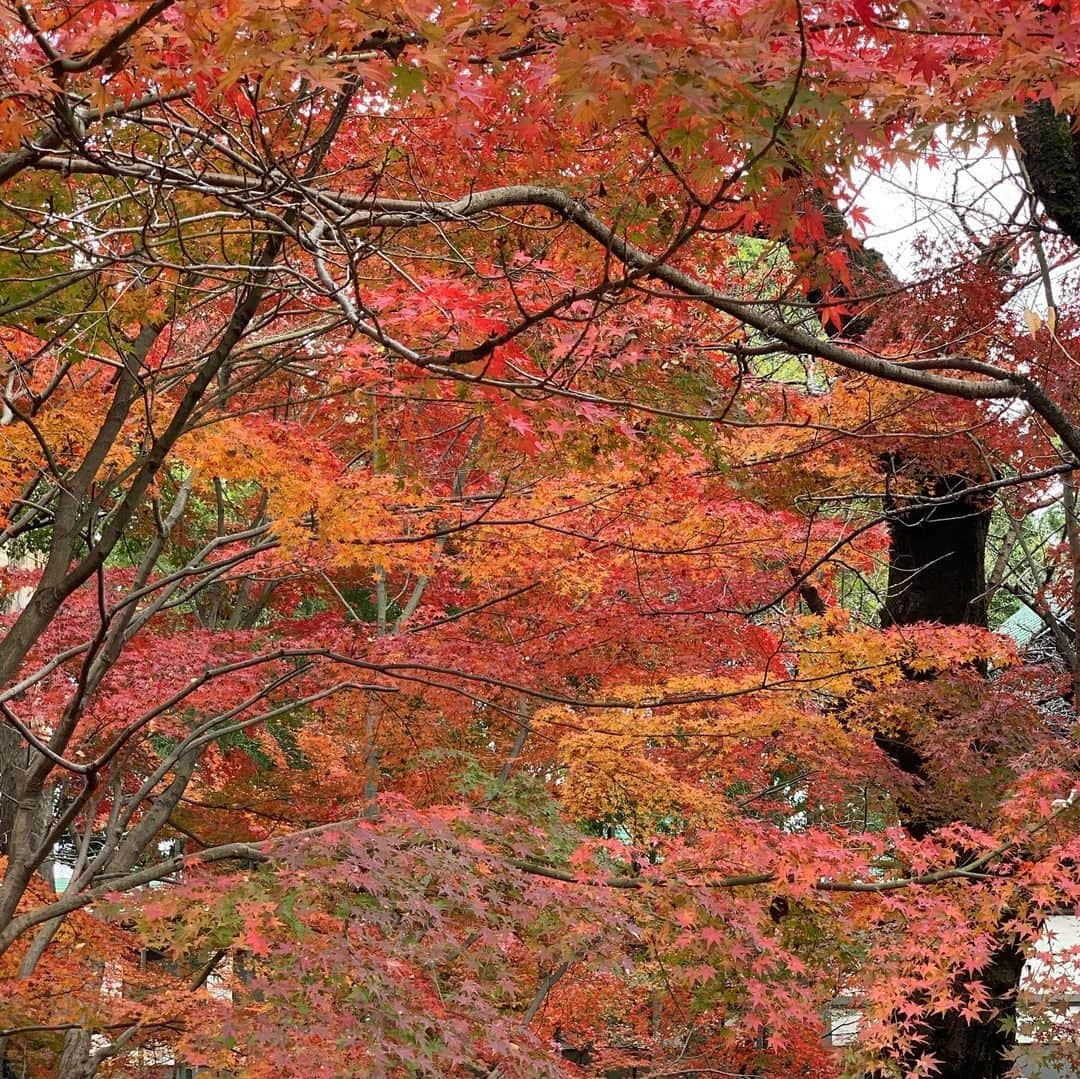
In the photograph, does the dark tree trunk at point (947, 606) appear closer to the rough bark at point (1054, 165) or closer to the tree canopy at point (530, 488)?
the tree canopy at point (530, 488)

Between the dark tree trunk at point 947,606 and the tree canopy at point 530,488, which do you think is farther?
the dark tree trunk at point 947,606

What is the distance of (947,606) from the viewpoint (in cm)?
883

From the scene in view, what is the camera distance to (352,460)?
734cm

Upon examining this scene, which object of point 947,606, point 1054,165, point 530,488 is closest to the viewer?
point 530,488

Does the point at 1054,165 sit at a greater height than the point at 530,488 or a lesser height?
greater

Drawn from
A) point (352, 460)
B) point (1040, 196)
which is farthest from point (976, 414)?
point (352, 460)

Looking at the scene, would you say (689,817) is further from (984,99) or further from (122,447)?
(984,99)

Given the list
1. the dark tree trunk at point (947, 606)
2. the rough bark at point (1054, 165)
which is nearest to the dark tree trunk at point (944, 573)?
the dark tree trunk at point (947, 606)

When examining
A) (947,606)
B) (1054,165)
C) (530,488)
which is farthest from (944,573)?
(530,488)

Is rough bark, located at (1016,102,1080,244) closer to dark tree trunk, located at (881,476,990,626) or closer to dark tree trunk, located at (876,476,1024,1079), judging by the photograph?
dark tree trunk, located at (876,476,1024,1079)

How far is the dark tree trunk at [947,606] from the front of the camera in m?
7.90

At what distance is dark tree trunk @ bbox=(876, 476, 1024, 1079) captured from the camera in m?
7.90

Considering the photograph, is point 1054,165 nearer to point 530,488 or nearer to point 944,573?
point 944,573

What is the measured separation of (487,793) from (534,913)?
2.32 m
